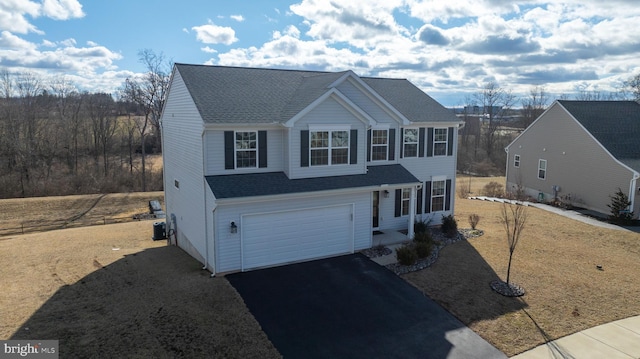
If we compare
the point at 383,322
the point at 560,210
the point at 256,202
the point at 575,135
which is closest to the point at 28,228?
the point at 256,202

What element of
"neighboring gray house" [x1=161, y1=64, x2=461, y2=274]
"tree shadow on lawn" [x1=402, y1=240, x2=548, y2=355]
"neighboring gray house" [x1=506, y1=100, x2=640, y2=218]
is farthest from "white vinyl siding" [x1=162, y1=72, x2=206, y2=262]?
"neighboring gray house" [x1=506, y1=100, x2=640, y2=218]

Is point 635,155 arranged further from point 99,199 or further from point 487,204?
point 99,199

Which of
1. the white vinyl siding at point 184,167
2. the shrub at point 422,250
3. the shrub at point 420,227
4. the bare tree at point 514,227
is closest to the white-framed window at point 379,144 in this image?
the shrub at point 420,227

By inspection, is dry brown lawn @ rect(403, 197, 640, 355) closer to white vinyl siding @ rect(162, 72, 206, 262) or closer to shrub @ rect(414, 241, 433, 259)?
shrub @ rect(414, 241, 433, 259)

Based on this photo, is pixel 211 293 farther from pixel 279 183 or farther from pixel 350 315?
pixel 279 183

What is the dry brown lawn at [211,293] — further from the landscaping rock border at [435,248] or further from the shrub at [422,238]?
the shrub at [422,238]

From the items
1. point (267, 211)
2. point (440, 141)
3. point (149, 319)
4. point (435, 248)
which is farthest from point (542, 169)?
point (149, 319)
